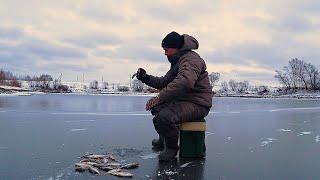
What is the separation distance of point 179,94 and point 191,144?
62cm

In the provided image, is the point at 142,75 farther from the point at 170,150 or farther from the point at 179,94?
the point at 170,150

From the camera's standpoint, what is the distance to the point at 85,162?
4.48 m

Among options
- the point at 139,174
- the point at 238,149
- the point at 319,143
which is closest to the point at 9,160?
the point at 139,174

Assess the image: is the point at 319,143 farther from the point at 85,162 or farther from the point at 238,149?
the point at 85,162

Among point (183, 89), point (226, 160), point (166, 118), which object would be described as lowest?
point (226, 160)

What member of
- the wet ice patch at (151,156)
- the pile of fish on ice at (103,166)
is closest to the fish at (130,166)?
the pile of fish on ice at (103,166)

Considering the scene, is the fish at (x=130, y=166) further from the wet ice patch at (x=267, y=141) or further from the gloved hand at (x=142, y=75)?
the wet ice patch at (x=267, y=141)

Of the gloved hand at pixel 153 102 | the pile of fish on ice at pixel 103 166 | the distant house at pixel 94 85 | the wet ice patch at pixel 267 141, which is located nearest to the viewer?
the pile of fish on ice at pixel 103 166

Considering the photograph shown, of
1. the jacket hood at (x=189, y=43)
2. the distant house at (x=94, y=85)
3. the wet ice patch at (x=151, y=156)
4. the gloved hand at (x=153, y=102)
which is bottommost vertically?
the wet ice patch at (x=151, y=156)

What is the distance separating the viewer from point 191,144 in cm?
509

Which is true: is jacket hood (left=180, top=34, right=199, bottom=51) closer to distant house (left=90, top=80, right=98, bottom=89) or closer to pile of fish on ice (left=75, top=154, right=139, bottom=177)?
pile of fish on ice (left=75, top=154, right=139, bottom=177)

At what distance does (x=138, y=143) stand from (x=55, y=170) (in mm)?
2182

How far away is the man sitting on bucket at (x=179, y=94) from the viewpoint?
4.93 m

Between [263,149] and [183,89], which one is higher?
[183,89]
